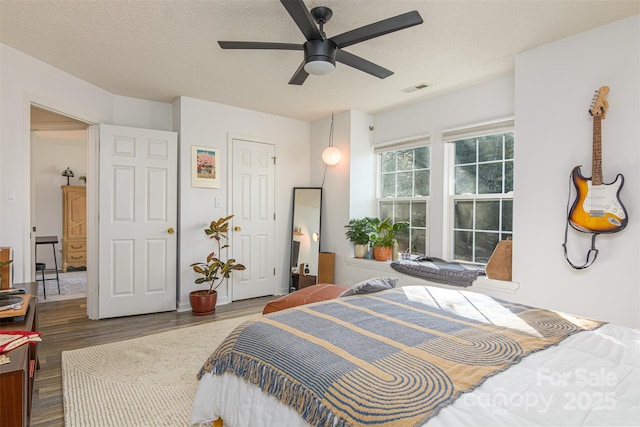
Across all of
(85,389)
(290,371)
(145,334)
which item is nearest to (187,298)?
(145,334)

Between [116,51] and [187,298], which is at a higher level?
[116,51]

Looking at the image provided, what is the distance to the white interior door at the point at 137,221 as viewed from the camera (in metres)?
3.68

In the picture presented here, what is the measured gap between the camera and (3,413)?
1.29m

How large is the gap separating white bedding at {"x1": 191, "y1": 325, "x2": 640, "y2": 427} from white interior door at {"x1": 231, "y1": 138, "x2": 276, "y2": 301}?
9.70 feet

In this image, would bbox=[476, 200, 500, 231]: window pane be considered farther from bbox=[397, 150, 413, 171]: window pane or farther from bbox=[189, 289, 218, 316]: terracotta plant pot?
bbox=[189, 289, 218, 316]: terracotta plant pot

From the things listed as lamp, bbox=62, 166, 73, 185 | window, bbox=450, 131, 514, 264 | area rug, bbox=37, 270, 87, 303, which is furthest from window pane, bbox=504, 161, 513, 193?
lamp, bbox=62, 166, 73, 185

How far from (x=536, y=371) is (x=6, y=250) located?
3.15 m

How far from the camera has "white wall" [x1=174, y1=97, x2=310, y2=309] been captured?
4.04 meters

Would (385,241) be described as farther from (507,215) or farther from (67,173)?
(67,173)

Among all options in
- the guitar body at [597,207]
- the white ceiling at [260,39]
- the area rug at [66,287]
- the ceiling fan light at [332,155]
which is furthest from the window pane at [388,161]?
the area rug at [66,287]

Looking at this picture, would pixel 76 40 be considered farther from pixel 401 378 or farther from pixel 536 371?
pixel 536 371

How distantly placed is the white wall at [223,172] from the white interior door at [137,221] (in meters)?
0.12

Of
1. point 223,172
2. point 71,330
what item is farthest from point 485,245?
point 71,330

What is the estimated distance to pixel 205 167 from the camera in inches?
164
